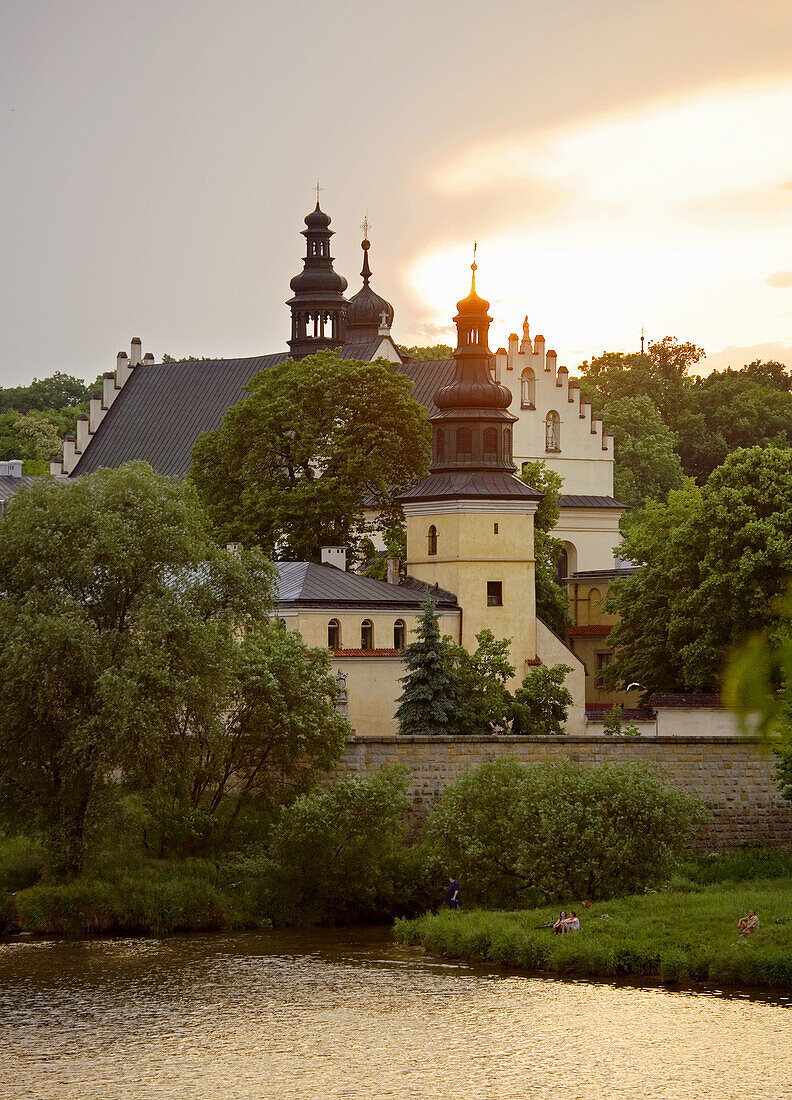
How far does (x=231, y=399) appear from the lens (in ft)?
303

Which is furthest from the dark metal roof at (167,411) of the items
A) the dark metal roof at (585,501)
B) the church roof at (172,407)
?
the dark metal roof at (585,501)

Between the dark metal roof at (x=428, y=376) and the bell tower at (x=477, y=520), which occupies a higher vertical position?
the dark metal roof at (x=428, y=376)

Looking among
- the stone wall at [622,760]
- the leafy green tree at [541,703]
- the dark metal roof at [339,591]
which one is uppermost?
the dark metal roof at [339,591]

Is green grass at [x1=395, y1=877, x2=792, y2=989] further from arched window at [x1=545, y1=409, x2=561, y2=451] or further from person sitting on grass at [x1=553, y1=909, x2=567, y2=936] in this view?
arched window at [x1=545, y1=409, x2=561, y2=451]

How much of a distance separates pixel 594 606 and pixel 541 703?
2155 centimetres

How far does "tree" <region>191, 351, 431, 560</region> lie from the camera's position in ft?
222

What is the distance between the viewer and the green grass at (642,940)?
118 feet

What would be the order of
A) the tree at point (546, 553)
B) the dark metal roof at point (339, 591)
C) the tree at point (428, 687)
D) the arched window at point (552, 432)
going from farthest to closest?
the arched window at point (552, 432) < the tree at point (546, 553) < the dark metal roof at point (339, 591) < the tree at point (428, 687)

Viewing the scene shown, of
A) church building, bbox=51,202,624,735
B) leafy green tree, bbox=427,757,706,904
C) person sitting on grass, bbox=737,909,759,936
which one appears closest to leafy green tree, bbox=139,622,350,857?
leafy green tree, bbox=427,757,706,904

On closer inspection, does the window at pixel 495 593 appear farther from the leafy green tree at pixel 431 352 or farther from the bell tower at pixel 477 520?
the leafy green tree at pixel 431 352

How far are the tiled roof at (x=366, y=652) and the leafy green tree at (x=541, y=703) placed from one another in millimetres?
3818

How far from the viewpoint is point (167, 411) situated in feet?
314

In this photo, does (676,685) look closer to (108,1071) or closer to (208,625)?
(208,625)

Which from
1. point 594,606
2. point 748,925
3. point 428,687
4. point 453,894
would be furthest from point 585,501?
point 748,925
